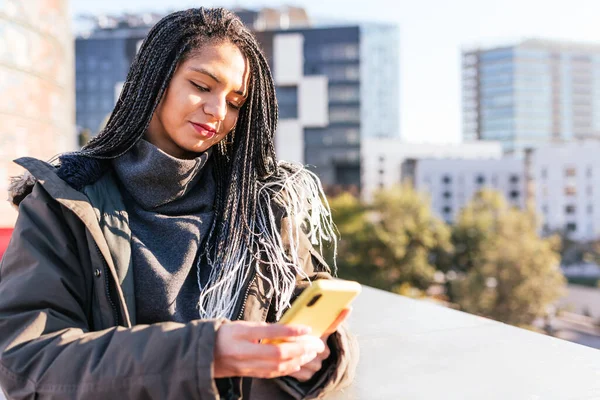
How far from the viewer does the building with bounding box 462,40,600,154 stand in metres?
82.8

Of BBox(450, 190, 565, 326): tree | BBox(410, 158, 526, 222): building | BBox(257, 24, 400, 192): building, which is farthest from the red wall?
BBox(410, 158, 526, 222): building

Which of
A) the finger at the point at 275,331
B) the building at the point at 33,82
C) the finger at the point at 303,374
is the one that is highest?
the building at the point at 33,82

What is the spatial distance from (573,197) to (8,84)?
5556 cm

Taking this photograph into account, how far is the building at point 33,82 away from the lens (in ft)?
26.0

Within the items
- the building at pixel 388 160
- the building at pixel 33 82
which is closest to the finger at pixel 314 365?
the building at pixel 33 82

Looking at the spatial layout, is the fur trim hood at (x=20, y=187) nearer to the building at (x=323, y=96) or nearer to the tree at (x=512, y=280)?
the tree at (x=512, y=280)

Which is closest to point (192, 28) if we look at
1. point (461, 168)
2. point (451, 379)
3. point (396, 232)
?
point (451, 379)

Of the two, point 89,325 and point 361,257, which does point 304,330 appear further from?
point 361,257

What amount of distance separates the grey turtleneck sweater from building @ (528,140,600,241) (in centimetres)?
5806

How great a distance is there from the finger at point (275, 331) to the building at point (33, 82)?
20.9 ft

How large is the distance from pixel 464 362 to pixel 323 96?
41010 mm

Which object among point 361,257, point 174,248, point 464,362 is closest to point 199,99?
point 174,248

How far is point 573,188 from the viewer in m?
55.6

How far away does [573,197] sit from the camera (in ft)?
182
